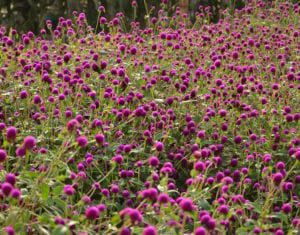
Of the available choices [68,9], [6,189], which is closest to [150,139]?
[6,189]

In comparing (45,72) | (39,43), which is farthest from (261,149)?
(39,43)

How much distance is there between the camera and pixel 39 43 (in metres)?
5.23

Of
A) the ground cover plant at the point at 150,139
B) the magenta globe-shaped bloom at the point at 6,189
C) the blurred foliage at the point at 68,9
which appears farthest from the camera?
the blurred foliage at the point at 68,9

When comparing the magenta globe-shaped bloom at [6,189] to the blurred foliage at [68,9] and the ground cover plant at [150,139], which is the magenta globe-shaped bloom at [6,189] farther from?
the blurred foliage at [68,9]

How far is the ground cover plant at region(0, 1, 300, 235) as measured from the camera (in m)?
2.38

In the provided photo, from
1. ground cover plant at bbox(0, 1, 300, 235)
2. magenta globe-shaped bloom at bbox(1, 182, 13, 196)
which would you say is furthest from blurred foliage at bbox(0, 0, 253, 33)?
magenta globe-shaped bloom at bbox(1, 182, 13, 196)

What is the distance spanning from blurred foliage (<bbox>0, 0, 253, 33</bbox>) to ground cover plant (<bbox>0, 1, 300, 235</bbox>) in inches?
140

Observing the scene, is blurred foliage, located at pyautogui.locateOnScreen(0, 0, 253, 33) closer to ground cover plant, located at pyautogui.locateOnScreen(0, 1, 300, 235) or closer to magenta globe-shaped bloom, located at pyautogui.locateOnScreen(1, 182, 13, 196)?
ground cover plant, located at pyautogui.locateOnScreen(0, 1, 300, 235)

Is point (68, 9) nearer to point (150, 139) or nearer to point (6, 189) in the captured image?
point (150, 139)

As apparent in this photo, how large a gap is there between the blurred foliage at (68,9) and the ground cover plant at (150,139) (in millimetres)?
3548

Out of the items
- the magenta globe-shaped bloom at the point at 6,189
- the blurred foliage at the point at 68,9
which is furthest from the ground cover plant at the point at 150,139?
the blurred foliage at the point at 68,9

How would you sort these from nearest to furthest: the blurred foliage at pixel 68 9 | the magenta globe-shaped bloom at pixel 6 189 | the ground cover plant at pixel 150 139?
the magenta globe-shaped bloom at pixel 6 189 → the ground cover plant at pixel 150 139 → the blurred foliage at pixel 68 9

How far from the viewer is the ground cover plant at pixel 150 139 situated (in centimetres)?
238

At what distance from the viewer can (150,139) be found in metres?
3.24
